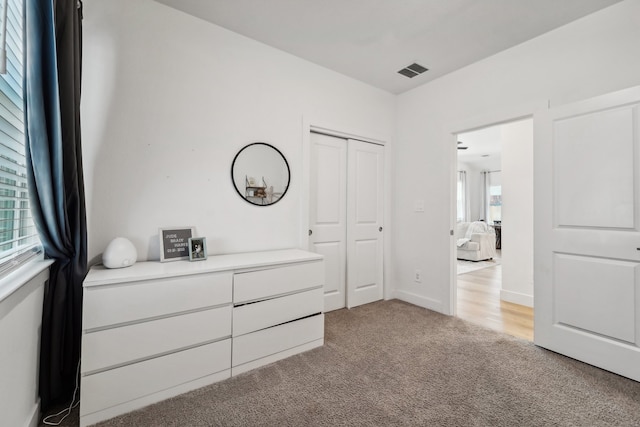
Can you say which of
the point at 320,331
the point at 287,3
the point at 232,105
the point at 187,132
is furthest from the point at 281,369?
the point at 287,3

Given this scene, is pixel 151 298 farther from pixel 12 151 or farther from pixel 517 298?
pixel 517 298

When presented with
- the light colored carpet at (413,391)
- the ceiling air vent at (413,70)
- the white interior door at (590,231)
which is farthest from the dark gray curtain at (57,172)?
the white interior door at (590,231)

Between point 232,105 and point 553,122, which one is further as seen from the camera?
point 232,105

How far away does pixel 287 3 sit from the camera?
210 centimetres

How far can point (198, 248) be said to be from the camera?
2.11m

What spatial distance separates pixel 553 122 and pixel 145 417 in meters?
3.38

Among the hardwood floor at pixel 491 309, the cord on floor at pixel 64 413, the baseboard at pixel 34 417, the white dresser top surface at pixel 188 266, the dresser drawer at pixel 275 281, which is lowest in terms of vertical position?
the hardwood floor at pixel 491 309

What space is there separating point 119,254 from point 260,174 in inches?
48.4

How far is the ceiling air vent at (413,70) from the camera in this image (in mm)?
2971

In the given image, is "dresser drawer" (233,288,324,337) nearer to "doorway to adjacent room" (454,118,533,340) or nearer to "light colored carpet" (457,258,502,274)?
"doorway to adjacent room" (454,118,533,340)

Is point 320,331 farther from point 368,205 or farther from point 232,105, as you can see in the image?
point 232,105

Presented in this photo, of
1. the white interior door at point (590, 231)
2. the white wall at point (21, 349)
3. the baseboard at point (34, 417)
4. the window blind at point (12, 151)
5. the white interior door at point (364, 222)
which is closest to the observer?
the white wall at point (21, 349)

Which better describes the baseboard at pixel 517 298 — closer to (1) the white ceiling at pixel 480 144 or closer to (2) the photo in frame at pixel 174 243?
(1) the white ceiling at pixel 480 144

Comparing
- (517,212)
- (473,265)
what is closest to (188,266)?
(517,212)
